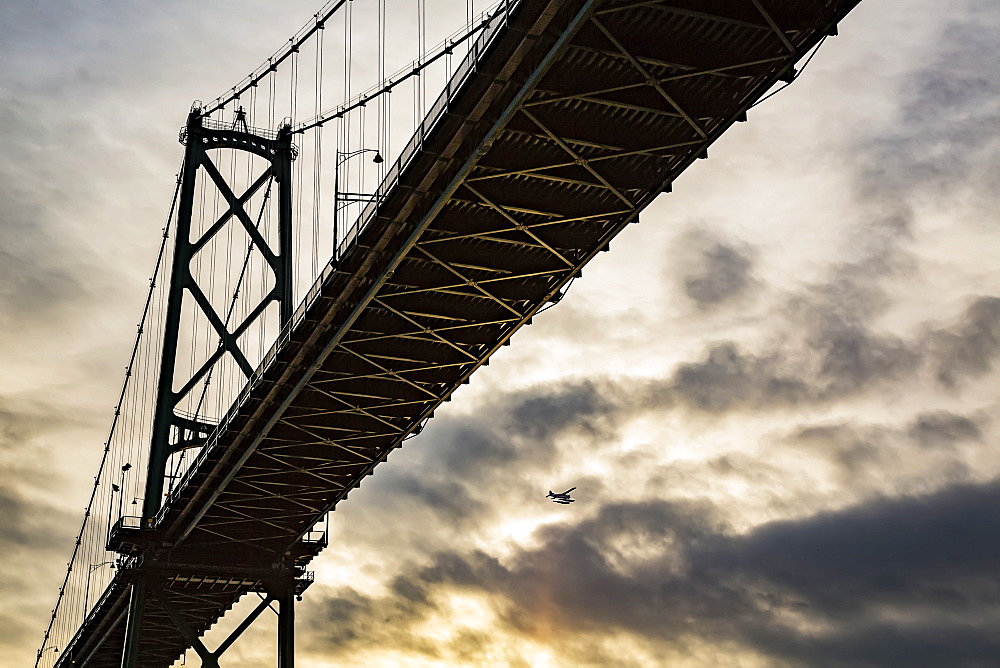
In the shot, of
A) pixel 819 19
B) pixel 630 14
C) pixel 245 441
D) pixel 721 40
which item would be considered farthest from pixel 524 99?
pixel 245 441

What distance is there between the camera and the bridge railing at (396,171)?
26.0m

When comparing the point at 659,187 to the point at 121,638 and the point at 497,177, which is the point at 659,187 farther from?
the point at 121,638

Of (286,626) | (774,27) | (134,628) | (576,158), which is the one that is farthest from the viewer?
(286,626)

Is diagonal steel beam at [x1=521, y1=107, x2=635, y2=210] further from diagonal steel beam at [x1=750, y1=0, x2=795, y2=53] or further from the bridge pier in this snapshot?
the bridge pier

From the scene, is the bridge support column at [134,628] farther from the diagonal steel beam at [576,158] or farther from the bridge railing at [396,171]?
the diagonal steel beam at [576,158]

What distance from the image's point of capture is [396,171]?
1234 inches

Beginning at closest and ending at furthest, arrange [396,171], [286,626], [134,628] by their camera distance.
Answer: [396,171]
[134,628]
[286,626]

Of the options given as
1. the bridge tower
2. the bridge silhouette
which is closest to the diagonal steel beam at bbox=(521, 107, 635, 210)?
the bridge silhouette

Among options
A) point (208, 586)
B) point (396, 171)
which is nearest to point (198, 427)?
point (208, 586)

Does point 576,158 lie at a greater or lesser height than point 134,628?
greater

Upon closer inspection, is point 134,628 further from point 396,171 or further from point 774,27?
point 774,27

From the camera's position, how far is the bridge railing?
2602 centimetres

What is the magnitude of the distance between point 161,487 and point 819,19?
40703 mm

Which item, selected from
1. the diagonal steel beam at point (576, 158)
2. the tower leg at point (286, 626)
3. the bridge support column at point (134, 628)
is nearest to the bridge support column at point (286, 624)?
the tower leg at point (286, 626)
